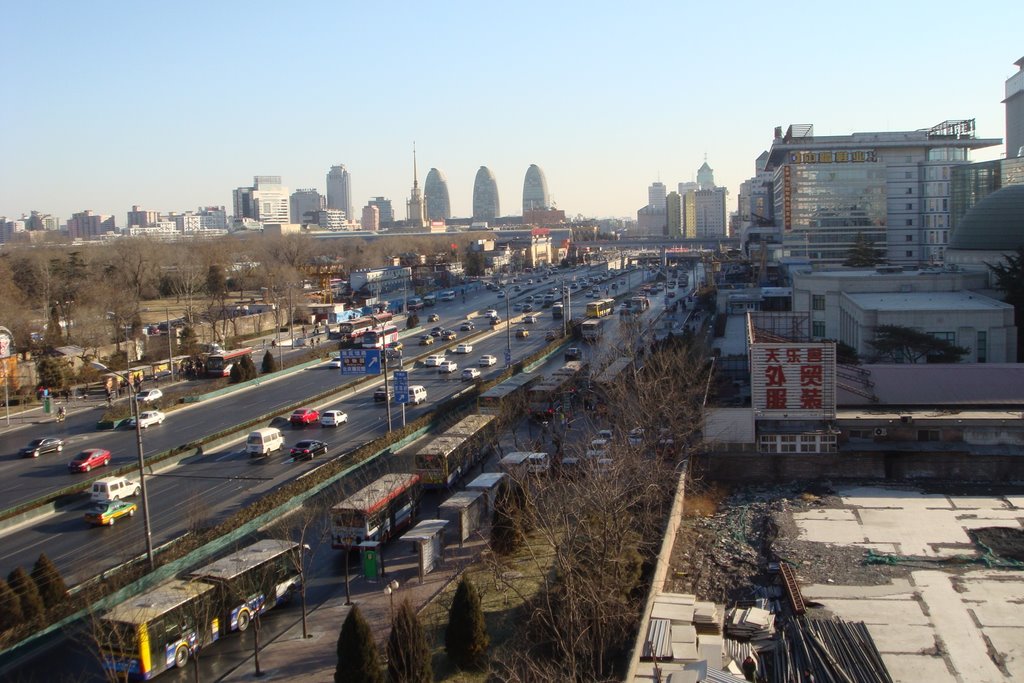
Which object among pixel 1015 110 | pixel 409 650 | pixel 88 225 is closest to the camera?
pixel 409 650

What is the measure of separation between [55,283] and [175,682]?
131 feet

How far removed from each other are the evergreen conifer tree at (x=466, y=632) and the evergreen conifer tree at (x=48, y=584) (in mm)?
5659

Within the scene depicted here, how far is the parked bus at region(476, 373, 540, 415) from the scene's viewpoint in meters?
23.2

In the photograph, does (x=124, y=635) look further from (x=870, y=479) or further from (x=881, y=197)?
(x=881, y=197)

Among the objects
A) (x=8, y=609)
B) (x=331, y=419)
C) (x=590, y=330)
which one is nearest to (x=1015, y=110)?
(x=590, y=330)

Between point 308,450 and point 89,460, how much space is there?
513 cm

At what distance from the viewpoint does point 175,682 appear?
1107cm

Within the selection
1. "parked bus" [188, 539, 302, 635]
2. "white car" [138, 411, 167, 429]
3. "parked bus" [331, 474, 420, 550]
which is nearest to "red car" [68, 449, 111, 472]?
"white car" [138, 411, 167, 429]

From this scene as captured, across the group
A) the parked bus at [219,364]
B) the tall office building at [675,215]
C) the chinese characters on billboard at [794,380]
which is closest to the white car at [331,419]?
the parked bus at [219,364]

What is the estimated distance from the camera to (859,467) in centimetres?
2014

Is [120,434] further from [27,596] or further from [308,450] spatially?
[27,596]

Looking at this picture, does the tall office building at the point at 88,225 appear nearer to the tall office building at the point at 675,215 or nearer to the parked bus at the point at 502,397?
the tall office building at the point at 675,215

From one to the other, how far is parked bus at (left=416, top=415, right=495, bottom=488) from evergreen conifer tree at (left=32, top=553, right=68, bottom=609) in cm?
704

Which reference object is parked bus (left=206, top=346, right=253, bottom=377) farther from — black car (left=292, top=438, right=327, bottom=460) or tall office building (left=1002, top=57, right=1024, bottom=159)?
tall office building (left=1002, top=57, right=1024, bottom=159)
